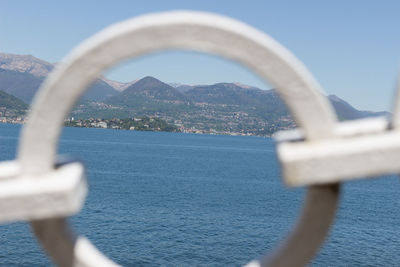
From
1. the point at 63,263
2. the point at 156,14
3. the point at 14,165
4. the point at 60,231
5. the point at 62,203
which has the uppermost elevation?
the point at 156,14

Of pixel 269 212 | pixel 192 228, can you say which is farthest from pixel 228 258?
pixel 269 212

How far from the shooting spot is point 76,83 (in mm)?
10469

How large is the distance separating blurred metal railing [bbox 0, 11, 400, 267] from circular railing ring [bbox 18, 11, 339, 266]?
0.02 metres

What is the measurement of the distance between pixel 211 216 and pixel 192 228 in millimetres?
8822

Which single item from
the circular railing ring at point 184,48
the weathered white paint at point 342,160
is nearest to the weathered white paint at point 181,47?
the circular railing ring at point 184,48

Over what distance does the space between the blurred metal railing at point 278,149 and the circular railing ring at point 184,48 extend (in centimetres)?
2

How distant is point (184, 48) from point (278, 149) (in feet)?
9.47

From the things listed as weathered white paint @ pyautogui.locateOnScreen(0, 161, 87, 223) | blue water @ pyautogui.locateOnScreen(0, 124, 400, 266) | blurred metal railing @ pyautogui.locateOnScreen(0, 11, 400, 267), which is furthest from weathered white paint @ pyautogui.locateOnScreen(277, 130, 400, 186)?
blue water @ pyautogui.locateOnScreen(0, 124, 400, 266)

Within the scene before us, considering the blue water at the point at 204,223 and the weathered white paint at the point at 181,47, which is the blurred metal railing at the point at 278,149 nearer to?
the weathered white paint at the point at 181,47

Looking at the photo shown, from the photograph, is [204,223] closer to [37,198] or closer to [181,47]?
[37,198]

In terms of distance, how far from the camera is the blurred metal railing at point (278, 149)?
10219mm

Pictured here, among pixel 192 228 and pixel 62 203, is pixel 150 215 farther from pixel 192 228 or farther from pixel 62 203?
pixel 62 203

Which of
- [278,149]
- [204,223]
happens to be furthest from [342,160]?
[204,223]

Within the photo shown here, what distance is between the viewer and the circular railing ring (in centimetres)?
1020
